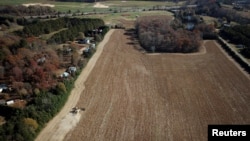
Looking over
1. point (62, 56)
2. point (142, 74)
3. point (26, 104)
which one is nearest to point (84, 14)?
point (62, 56)

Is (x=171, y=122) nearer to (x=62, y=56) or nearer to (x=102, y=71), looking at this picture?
(x=102, y=71)

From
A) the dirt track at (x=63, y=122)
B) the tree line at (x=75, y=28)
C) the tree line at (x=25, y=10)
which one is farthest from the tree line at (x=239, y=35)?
the tree line at (x=25, y=10)

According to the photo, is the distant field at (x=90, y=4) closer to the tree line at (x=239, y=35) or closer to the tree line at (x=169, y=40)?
the tree line at (x=169, y=40)

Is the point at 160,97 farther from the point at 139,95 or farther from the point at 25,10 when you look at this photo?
the point at 25,10

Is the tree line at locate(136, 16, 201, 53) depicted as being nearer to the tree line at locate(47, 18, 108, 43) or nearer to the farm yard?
the farm yard

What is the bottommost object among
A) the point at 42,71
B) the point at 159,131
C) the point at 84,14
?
the point at 159,131
